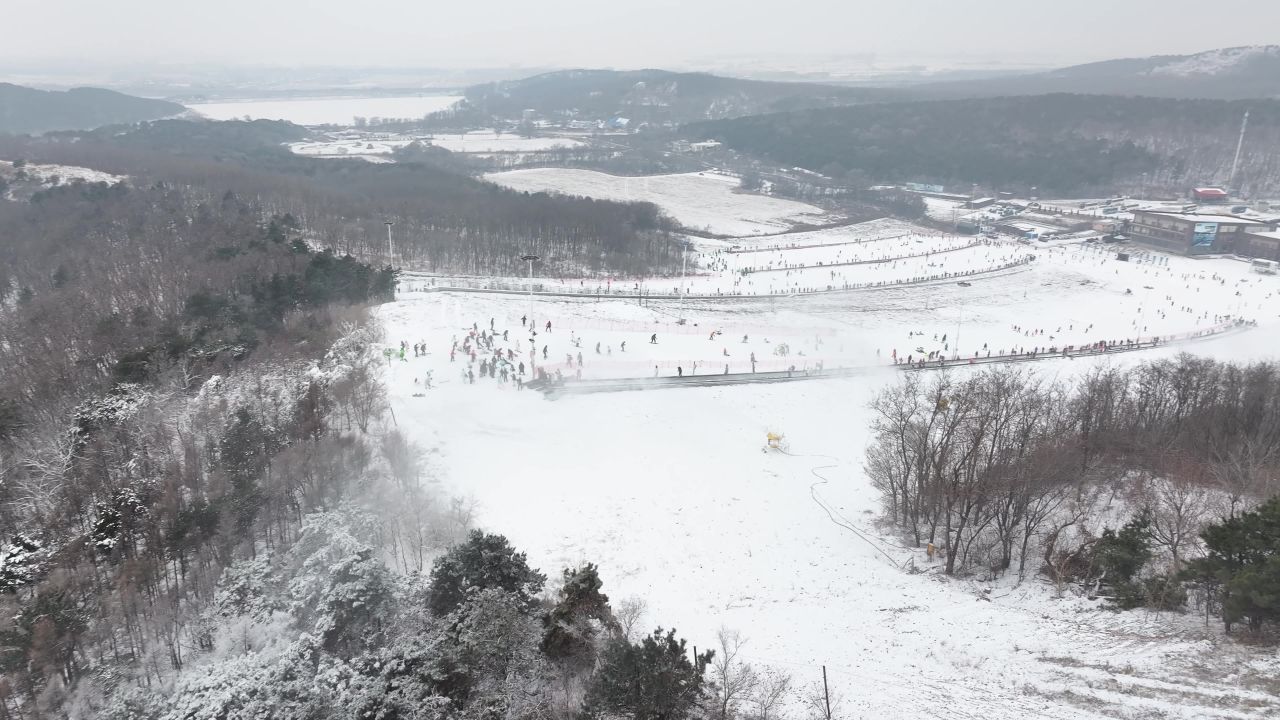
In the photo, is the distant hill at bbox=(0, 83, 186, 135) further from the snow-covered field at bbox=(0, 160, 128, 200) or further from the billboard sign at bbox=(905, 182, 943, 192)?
the billboard sign at bbox=(905, 182, 943, 192)

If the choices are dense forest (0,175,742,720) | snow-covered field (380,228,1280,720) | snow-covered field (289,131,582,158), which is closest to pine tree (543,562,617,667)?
dense forest (0,175,742,720)

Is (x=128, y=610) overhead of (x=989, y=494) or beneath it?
beneath

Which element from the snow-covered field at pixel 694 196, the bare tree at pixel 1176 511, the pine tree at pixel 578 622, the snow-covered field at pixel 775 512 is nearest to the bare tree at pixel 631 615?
the snow-covered field at pixel 775 512

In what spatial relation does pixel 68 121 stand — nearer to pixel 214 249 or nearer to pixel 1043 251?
pixel 214 249

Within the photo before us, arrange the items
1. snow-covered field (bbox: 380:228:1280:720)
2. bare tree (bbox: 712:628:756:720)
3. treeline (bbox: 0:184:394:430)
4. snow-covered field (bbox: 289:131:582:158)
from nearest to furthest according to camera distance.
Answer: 1. bare tree (bbox: 712:628:756:720)
2. snow-covered field (bbox: 380:228:1280:720)
3. treeline (bbox: 0:184:394:430)
4. snow-covered field (bbox: 289:131:582:158)

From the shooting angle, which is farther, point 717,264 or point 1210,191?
point 1210,191

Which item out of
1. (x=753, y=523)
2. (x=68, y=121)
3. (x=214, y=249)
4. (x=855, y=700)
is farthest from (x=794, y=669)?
(x=68, y=121)
